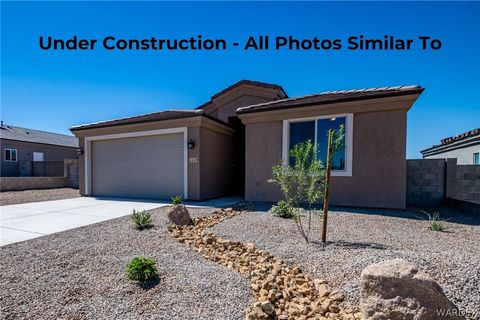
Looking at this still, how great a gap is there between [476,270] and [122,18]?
943cm

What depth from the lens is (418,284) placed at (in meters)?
2.07

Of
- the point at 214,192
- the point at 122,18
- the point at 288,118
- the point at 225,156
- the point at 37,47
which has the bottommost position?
the point at 214,192

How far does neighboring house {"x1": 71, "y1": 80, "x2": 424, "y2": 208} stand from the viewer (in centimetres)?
722

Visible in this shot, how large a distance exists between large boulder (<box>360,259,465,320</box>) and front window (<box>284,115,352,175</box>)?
5.39m

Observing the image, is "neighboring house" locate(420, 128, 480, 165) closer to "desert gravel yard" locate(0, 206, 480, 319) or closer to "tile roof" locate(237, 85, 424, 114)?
"tile roof" locate(237, 85, 424, 114)

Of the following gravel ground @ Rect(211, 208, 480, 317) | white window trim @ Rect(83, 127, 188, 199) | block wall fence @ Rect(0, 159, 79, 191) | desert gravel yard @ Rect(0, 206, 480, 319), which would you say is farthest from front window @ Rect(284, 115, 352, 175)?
block wall fence @ Rect(0, 159, 79, 191)

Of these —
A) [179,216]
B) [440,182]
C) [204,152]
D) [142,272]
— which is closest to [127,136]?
[204,152]

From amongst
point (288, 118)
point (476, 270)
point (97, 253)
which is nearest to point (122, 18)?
point (288, 118)

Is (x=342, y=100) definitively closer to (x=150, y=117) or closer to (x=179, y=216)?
(x=179, y=216)

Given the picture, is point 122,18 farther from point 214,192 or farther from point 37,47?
point 214,192

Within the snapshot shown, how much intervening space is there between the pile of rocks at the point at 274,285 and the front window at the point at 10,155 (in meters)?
24.9

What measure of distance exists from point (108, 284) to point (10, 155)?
84.7 ft

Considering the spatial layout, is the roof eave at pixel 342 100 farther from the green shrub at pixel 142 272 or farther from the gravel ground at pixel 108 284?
the green shrub at pixel 142 272

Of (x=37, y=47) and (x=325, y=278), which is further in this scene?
(x=37, y=47)
